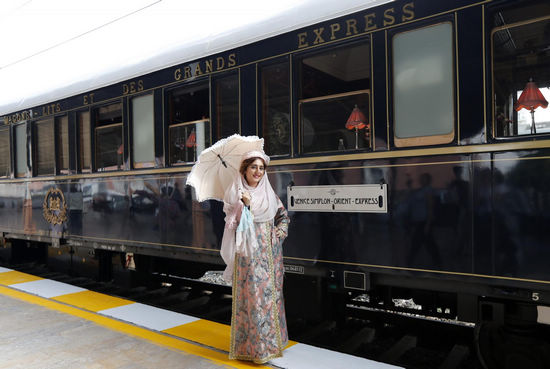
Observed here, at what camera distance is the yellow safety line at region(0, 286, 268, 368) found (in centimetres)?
374

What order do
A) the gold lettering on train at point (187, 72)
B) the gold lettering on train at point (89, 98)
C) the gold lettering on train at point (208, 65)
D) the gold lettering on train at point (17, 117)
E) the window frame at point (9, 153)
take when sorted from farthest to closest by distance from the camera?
the window frame at point (9, 153) → the gold lettering on train at point (17, 117) → the gold lettering on train at point (89, 98) → the gold lettering on train at point (187, 72) → the gold lettering on train at point (208, 65)

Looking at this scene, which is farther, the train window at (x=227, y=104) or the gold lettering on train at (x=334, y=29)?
the train window at (x=227, y=104)

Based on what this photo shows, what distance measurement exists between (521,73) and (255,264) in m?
2.27

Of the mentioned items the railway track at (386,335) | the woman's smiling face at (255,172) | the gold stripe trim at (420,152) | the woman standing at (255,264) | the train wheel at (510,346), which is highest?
the gold stripe trim at (420,152)

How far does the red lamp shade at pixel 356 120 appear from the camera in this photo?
12.4 feet

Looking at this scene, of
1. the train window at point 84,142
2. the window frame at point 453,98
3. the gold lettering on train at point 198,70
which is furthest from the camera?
the train window at point 84,142

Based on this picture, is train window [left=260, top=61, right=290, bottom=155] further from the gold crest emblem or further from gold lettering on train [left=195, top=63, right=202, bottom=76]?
the gold crest emblem

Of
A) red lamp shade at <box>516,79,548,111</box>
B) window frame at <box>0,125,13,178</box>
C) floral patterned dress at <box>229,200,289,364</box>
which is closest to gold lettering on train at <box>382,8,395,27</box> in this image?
red lamp shade at <box>516,79,548,111</box>

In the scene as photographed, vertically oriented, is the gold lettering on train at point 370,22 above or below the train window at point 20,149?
above

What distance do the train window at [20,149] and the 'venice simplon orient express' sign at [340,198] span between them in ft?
18.5

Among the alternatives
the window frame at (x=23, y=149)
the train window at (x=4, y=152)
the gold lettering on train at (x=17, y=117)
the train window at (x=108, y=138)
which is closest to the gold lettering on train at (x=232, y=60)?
the train window at (x=108, y=138)

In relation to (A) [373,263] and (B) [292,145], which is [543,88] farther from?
(B) [292,145]

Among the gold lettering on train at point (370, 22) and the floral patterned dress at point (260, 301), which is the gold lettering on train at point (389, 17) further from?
the floral patterned dress at point (260, 301)

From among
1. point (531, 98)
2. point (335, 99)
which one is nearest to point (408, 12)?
point (335, 99)
